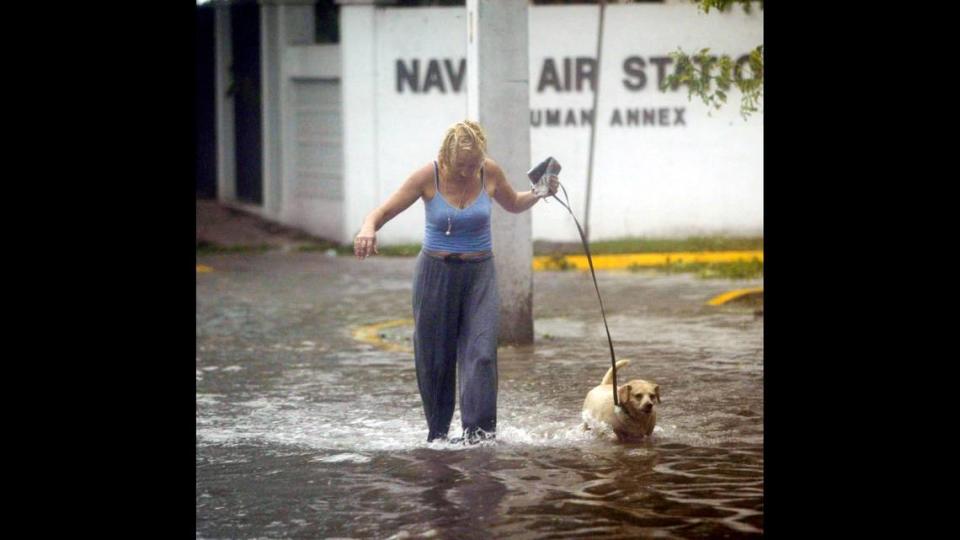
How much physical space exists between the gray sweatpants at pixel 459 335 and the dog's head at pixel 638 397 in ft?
2.13

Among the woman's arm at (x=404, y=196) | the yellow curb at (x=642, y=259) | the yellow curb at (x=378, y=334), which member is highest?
the woman's arm at (x=404, y=196)

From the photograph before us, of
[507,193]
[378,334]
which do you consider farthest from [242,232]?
[507,193]

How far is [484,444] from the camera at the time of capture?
9117 mm

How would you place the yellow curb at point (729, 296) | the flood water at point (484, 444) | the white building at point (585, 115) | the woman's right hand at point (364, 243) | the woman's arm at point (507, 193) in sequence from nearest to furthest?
the flood water at point (484, 444), the woman's right hand at point (364, 243), the woman's arm at point (507, 193), the yellow curb at point (729, 296), the white building at point (585, 115)

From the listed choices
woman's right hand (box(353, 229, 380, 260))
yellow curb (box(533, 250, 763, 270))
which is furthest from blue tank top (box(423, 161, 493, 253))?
yellow curb (box(533, 250, 763, 270))

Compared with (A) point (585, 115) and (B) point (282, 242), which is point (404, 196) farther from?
(B) point (282, 242)

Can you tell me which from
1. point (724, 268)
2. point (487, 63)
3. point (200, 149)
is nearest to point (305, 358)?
point (487, 63)

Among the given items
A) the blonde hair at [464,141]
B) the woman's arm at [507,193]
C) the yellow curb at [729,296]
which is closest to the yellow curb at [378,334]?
the yellow curb at [729,296]

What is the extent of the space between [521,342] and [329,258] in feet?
22.5

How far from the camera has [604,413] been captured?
9.17 meters

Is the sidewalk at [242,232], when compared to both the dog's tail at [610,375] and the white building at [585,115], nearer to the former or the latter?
the white building at [585,115]

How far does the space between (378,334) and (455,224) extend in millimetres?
4963

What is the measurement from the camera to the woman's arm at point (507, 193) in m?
9.01
